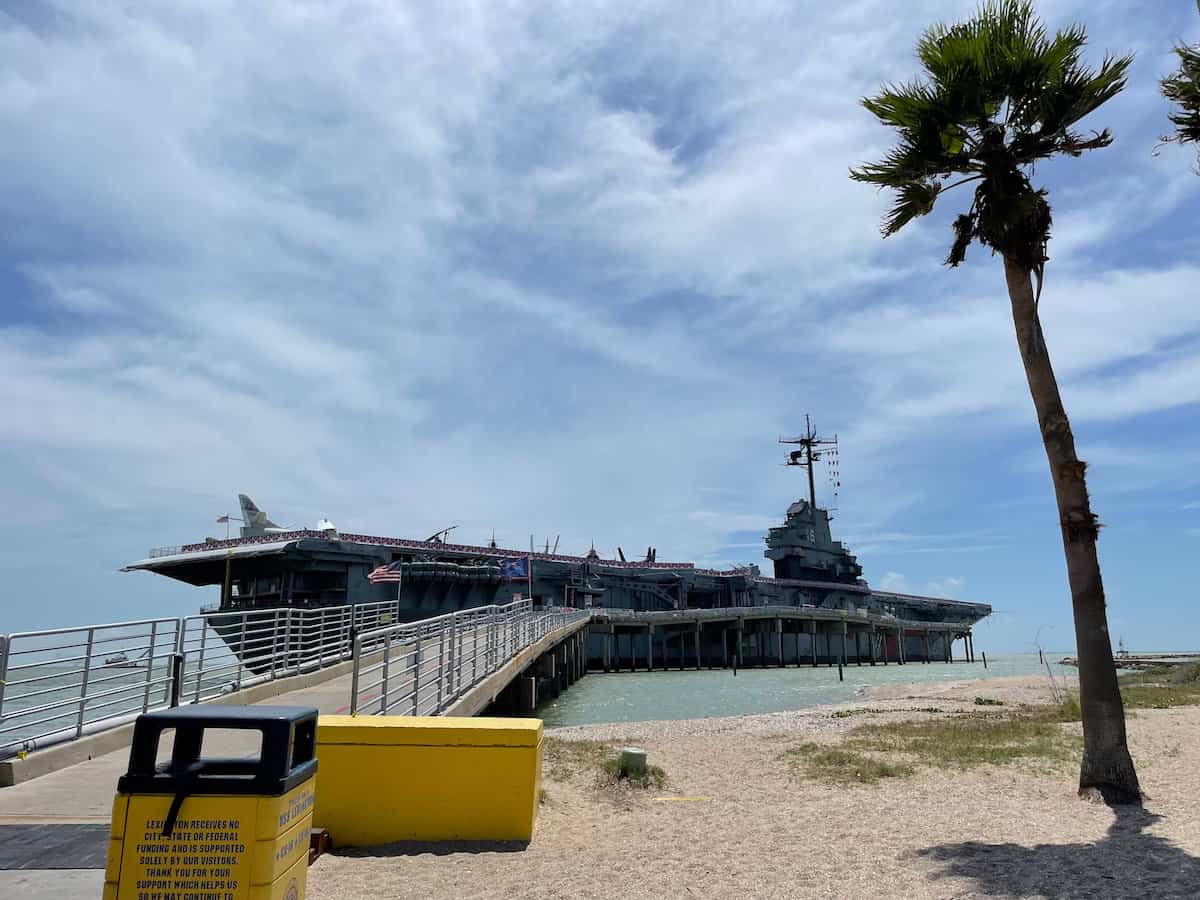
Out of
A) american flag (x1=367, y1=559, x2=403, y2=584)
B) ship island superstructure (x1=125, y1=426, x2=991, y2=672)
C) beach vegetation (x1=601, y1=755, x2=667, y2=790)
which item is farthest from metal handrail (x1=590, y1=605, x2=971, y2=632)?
beach vegetation (x1=601, y1=755, x2=667, y2=790)

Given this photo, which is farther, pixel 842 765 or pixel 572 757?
pixel 572 757

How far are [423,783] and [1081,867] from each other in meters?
5.24

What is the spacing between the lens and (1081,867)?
5.97 meters

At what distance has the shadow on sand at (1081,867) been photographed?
17.6 feet

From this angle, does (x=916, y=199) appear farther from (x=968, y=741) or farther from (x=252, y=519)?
(x=252, y=519)

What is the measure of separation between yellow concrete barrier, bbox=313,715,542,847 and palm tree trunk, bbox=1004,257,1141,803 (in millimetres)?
6162

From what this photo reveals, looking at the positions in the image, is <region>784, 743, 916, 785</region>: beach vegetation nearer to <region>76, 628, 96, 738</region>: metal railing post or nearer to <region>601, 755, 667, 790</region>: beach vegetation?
<region>601, 755, 667, 790</region>: beach vegetation

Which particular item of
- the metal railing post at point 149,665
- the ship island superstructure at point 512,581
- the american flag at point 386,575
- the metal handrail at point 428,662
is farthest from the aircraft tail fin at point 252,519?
the metal railing post at point 149,665

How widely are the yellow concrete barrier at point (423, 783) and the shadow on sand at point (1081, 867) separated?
345 cm

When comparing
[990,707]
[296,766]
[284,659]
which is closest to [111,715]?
[284,659]

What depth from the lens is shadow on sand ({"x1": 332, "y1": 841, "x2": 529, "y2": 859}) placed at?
675 cm

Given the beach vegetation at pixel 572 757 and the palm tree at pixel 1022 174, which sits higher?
the palm tree at pixel 1022 174

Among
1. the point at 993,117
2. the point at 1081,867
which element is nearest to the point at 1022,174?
the point at 993,117

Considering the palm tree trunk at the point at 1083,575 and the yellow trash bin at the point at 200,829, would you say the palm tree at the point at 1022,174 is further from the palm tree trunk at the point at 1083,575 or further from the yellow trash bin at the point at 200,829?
the yellow trash bin at the point at 200,829
